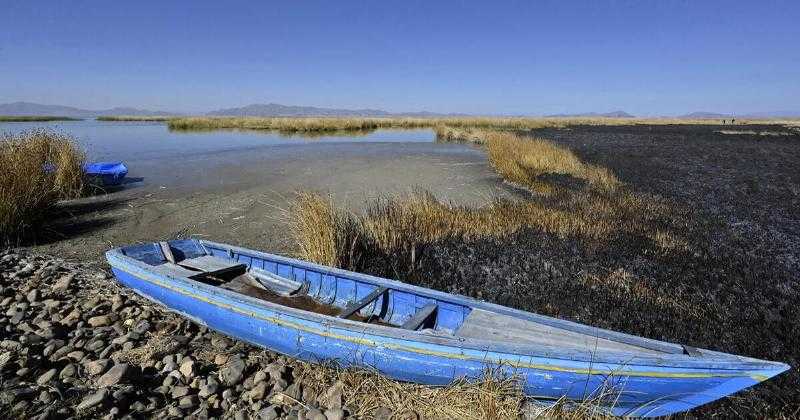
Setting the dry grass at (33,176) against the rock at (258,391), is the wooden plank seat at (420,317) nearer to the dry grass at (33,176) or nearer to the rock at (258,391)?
the rock at (258,391)

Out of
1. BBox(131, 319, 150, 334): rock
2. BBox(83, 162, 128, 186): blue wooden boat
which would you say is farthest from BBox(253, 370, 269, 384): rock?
BBox(83, 162, 128, 186): blue wooden boat

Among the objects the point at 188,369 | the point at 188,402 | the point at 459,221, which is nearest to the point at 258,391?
the point at 188,402

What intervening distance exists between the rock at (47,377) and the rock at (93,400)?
62cm

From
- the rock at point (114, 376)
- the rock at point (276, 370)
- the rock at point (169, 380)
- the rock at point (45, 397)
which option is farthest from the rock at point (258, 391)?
the rock at point (45, 397)

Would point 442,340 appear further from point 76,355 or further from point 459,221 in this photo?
point 459,221

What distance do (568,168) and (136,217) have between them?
14.4 m

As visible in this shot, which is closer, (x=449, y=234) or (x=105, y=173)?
(x=449, y=234)

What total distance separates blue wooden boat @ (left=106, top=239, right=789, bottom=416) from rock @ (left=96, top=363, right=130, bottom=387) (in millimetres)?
960

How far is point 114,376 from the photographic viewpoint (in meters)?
4.04

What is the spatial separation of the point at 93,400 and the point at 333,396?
2.07 m

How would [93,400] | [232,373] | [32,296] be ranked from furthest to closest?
[32,296] → [232,373] → [93,400]

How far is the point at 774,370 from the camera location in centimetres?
303

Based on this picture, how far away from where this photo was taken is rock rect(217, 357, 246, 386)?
14.0 feet

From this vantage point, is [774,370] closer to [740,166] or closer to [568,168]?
[568,168]
